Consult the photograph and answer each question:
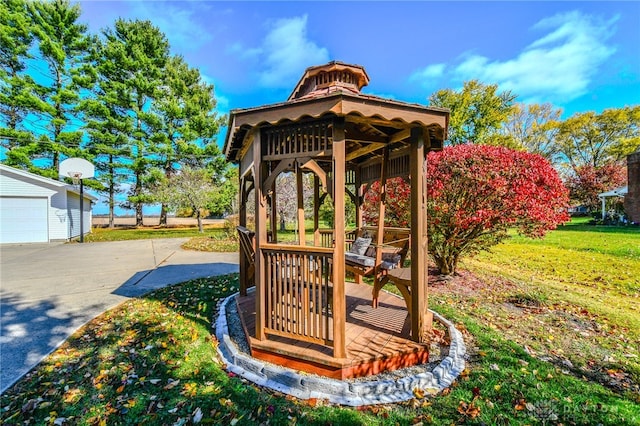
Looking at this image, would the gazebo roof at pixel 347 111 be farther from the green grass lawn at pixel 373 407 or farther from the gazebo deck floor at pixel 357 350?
the green grass lawn at pixel 373 407

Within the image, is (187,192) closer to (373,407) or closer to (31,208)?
(31,208)

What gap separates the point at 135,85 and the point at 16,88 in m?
6.51

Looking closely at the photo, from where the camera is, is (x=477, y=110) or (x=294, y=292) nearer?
(x=294, y=292)

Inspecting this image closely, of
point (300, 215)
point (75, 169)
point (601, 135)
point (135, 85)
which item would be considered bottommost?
point (300, 215)

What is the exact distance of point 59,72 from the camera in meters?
18.8

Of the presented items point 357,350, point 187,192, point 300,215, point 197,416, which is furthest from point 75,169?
point 357,350

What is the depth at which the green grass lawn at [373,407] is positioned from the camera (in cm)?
226

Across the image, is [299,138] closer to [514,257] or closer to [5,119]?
[514,257]

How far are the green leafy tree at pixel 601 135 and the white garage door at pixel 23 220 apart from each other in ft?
125

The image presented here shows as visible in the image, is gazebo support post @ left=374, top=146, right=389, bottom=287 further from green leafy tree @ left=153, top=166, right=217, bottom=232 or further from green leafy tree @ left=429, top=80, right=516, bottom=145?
green leafy tree @ left=429, top=80, right=516, bottom=145

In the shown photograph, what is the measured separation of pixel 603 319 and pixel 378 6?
24.5 feet

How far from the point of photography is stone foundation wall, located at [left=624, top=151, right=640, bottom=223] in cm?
1459

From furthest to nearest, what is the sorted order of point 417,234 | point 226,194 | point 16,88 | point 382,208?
point 226,194 → point 16,88 → point 382,208 → point 417,234

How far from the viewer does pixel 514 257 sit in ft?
30.5
